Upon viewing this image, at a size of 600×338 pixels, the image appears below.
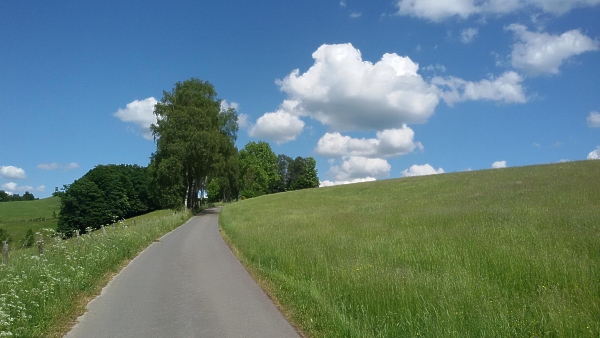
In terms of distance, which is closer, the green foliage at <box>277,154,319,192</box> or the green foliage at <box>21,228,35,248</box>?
the green foliage at <box>21,228,35,248</box>

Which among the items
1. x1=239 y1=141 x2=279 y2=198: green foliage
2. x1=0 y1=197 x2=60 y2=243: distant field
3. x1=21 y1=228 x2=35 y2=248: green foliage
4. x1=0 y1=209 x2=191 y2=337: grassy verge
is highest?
x1=239 y1=141 x2=279 y2=198: green foliage

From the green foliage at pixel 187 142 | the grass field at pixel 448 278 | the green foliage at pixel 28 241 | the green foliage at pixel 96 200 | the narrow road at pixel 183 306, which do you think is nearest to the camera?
the grass field at pixel 448 278

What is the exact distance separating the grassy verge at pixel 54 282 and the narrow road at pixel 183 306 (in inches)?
15.1

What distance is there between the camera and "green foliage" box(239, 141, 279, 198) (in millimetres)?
96688

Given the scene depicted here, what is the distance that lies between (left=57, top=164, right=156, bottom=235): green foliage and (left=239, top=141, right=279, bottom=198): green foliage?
898 inches

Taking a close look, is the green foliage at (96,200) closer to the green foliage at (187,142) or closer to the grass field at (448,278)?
the green foliage at (187,142)

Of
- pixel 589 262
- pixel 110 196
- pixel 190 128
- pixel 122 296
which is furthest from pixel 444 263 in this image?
pixel 110 196

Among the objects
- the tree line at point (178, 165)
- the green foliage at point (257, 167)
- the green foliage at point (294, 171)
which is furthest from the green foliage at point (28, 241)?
the green foliage at point (294, 171)

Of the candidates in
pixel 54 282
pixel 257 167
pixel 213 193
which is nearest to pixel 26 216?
pixel 213 193

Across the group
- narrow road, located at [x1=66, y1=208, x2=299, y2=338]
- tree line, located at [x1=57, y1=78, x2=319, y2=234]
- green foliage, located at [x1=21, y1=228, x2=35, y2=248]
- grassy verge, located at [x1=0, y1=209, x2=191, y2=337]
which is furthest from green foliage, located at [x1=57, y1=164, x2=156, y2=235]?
narrow road, located at [x1=66, y1=208, x2=299, y2=338]

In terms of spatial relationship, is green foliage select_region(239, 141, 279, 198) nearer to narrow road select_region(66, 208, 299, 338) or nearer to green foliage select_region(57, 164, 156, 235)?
green foliage select_region(57, 164, 156, 235)

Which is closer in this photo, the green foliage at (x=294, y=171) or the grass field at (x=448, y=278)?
the grass field at (x=448, y=278)

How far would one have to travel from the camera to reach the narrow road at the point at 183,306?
7.29m

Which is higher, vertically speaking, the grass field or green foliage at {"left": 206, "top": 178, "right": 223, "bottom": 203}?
green foliage at {"left": 206, "top": 178, "right": 223, "bottom": 203}
